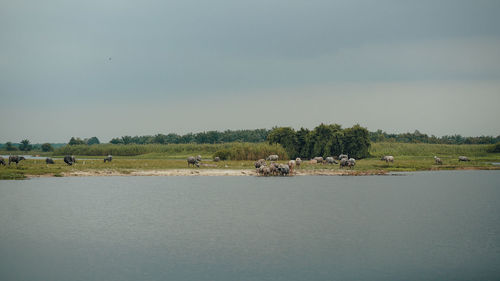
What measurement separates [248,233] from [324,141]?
6140 cm

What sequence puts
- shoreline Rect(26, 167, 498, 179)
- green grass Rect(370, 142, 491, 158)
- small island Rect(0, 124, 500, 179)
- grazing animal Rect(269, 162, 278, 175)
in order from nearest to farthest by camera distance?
shoreline Rect(26, 167, 498, 179) < grazing animal Rect(269, 162, 278, 175) < small island Rect(0, 124, 500, 179) < green grass Rect(370, 142, 491, 158)

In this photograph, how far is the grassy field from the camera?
51344 millimetres

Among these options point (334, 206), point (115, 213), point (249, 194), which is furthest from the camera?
point (249, 194)

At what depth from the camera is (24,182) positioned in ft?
134

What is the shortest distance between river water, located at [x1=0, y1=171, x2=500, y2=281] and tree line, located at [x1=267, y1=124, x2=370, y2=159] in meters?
41.0

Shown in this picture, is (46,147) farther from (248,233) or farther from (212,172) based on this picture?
(248,233)

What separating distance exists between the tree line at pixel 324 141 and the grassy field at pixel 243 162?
→ 3.23m

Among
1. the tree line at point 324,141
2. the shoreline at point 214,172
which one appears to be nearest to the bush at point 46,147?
the tree line at point 324,141

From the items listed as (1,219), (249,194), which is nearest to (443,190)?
(249,194)

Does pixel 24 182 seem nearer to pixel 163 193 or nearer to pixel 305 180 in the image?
pixel 163 193

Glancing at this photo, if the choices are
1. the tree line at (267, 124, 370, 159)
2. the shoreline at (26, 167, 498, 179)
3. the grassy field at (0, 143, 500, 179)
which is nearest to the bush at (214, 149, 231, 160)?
the grassy field at (0, 143, 500, 179)

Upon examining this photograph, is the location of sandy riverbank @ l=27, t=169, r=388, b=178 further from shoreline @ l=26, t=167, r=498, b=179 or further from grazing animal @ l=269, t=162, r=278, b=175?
grazing animal @ l=269, t=162, r=278, b=175

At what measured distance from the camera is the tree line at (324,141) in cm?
7838

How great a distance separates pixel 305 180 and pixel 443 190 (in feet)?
41.6
